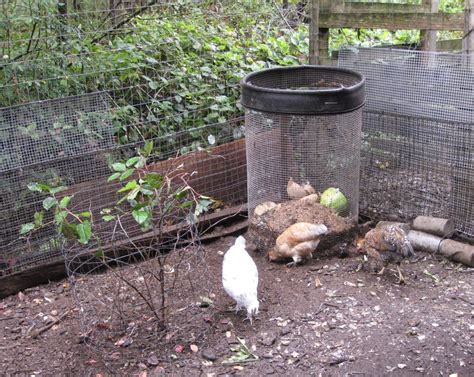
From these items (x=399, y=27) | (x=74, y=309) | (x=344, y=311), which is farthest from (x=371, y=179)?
(x=74, y=309)

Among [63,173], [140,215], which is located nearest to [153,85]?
[63,173]

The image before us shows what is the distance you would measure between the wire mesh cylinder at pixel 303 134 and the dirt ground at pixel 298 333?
677 mm

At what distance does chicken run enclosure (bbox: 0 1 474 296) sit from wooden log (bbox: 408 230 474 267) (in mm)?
203

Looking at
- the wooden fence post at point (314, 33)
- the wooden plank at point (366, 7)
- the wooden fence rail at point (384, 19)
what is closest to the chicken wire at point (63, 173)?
the wooden fence post at point (314, 33)

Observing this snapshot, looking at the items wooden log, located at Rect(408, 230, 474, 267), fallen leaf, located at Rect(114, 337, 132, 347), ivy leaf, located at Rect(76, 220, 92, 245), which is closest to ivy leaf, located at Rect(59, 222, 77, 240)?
ivy leaf, located at Rect(76, 220, 92, 245)

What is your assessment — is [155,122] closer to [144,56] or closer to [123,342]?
[144,56]

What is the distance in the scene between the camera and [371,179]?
4.64 m

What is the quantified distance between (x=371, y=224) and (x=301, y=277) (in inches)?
37.4

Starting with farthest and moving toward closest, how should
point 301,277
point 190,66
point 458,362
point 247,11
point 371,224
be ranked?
point 247,11
point 190,66
point 371,224
point 301,277
point 458,362

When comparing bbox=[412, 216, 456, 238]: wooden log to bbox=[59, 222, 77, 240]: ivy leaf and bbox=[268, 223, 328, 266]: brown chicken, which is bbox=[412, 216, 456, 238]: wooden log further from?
bbox=[59, 222, 77, 240]: ivy leaf

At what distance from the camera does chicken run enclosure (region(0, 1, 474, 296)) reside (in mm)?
3936

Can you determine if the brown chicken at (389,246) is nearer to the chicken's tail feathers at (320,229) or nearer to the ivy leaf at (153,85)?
the chicken's tail feathers at (320,229)

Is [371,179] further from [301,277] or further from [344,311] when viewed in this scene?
[344,311]

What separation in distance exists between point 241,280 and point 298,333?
437mm
